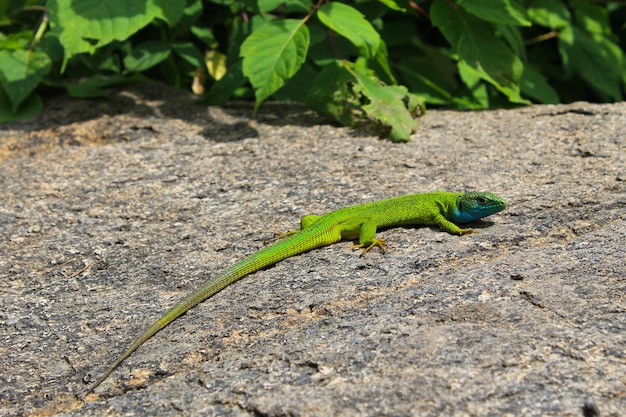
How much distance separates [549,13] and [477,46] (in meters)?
1.37

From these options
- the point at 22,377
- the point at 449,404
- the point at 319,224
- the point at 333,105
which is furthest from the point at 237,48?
the point at 449,404

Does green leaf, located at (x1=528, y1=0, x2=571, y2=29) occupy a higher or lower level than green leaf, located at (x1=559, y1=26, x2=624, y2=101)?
higher

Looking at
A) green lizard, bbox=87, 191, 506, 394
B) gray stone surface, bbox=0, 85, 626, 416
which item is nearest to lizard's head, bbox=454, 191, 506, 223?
green lizard, bbox=87, 191, 506, 394

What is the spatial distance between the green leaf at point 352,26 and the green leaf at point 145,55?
1.66 meters

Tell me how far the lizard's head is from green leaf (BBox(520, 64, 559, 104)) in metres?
2.49

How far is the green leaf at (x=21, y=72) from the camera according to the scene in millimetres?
6273

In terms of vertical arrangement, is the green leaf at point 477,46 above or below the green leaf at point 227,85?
above

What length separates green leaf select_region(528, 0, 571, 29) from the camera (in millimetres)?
7090

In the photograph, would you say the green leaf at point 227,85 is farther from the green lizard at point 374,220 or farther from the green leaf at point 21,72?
the green lizard at point 374,220

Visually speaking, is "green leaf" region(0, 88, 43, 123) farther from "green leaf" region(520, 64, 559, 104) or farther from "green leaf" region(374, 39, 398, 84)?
"green leaf" region(520, 64, 559, 104)

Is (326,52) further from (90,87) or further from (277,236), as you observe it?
(277,236)

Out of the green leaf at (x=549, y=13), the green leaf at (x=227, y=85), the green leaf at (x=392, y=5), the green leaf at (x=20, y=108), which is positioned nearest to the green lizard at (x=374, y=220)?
the green leaf at (x=392, y=5)

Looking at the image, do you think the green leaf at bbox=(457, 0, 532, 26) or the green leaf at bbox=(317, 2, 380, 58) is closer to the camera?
the green leaf at bbox=(317, 2, 380, 58)

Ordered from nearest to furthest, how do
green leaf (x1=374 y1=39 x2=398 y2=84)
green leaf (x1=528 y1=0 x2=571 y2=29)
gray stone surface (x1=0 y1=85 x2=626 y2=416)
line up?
1. gray stone surface (x1=0 y1=85 x2=626 y2=416)
2. green leaf (x1=374 y1=39 x2=398 y2=84)
3. green leaf (x1=528 y1=0 x2=571 y2=29)
